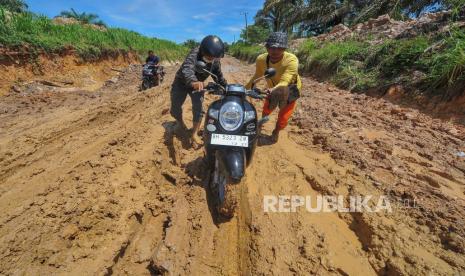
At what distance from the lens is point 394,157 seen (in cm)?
406

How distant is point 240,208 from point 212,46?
215 centimetres

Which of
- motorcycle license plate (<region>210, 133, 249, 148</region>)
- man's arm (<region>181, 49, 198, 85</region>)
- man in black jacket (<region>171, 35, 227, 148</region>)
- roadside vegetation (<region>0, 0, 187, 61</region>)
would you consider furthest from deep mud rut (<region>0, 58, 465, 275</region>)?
roadside vegetation (<region>0, 0, 187, 61</region>)

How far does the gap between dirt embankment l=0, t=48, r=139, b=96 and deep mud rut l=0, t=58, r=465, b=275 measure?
4.55 m

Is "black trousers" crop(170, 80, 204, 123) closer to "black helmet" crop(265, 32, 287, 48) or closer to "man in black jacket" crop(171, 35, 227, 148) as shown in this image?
"man in black jacket" crop(171, 35, 227, 148)

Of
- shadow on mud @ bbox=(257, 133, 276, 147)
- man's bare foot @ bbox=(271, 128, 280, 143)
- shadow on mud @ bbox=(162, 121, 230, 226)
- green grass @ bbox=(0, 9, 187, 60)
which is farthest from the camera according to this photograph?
green grass @ bbox=(0, 9, 187, 60)

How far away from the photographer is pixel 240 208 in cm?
328

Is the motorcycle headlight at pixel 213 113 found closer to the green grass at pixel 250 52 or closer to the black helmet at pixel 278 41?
the black helmet at pixel 278 41

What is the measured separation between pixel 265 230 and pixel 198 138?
2540mm

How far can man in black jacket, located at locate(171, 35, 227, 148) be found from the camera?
401 cm

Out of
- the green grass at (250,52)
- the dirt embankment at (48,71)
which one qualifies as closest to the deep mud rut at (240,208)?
the dirt embankment at (48,71)

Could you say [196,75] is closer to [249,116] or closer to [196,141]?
[196,141]

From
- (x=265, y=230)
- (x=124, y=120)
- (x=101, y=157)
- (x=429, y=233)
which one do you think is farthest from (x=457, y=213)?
(x=124, y=120)

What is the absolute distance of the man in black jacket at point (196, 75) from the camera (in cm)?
401

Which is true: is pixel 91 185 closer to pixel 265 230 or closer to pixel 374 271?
pixel 265 230
